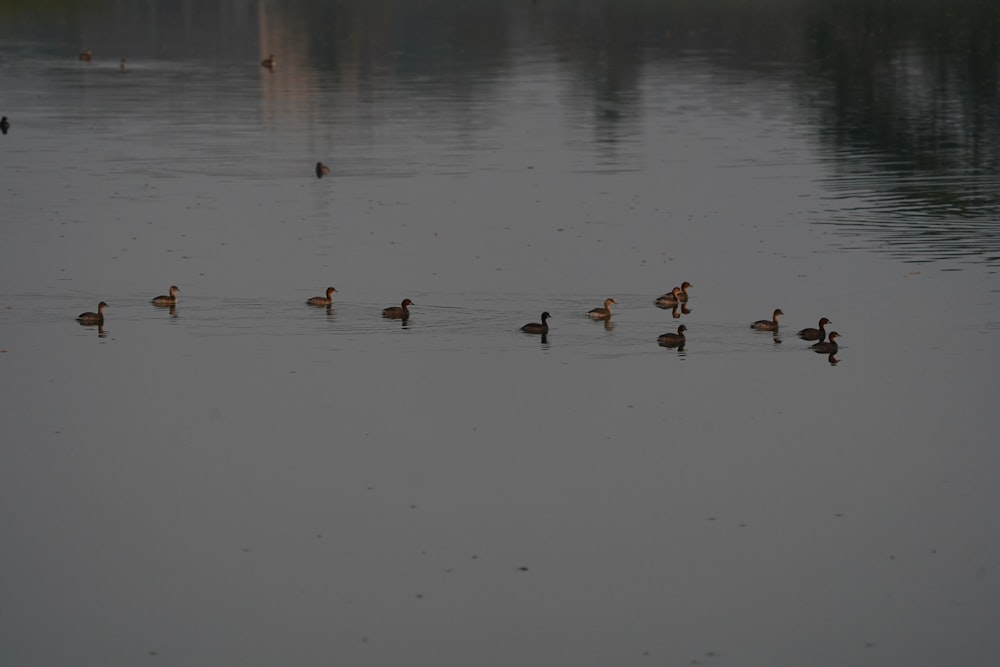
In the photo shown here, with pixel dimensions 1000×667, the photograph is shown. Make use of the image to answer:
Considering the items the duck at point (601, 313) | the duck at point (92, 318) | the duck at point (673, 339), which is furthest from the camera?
the duck at point (92, 318)

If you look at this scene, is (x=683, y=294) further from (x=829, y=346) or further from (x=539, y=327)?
(x=829, y=346)

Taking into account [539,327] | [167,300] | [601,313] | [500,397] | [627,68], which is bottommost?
[500,397]

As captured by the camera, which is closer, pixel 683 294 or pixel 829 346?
pixel 829 346

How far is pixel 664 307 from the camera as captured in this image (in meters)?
33.1

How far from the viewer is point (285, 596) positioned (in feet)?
64.0

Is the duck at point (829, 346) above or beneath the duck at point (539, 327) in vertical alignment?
beneath

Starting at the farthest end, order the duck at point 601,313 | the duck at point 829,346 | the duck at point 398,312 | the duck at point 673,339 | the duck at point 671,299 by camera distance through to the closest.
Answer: the duck at point 671,299, the duck at point 398,312, the duck at point 601,313, the duck at point 673,339, the duck at point 829,346

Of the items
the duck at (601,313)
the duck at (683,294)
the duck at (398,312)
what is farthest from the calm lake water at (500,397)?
the duck at (683,294)

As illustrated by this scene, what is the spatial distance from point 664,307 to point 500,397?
268 inches

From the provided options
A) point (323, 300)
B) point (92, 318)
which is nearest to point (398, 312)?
point (323, 300)

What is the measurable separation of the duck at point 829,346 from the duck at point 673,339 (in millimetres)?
2236

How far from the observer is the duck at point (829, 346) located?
29884 mm

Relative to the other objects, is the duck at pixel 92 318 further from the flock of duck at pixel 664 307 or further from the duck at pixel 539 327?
the duck at pixel 539 327

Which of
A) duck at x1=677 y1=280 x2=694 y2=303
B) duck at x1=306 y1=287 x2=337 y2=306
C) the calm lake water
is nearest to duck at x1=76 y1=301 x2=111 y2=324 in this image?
the calm lake water
